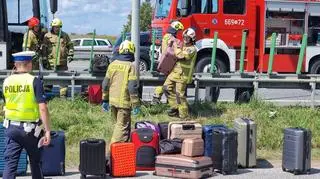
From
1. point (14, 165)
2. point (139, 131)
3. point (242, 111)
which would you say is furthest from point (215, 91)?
point (14, 165)

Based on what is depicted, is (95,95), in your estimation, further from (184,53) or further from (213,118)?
(213,118)

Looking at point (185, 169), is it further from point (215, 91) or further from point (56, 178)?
point (215, 91)

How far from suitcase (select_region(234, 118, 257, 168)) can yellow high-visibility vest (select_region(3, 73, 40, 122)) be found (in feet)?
11.7

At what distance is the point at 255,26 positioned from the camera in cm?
1811

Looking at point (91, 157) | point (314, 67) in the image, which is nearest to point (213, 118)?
point (91, 157)

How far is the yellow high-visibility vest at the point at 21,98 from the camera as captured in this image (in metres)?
6.62

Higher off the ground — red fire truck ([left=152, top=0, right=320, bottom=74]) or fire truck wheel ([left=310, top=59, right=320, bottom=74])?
red fire truck ([left=152, top=0, right=320, bottom=74])

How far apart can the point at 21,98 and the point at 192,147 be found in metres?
2.84

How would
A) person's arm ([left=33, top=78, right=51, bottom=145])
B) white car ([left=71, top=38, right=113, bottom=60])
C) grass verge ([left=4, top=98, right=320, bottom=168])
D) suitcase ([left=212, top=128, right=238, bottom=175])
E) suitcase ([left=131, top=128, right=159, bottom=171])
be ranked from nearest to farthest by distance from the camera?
person's arm ([left=33, top=78, right=51, bottom=145]), suitcase ([left=212, top=128, right=238, bottom=175]), suitcase ([left=131, top=128, right=159, bottom=171]), grass verge ([left=4, top=98, right=320, bottom=168]), white car ([left=71, top=38, right=113, bottom=60])

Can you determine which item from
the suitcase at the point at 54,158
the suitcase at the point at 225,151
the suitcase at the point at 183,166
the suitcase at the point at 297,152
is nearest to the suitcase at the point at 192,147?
the suitcase at the point at 183,166

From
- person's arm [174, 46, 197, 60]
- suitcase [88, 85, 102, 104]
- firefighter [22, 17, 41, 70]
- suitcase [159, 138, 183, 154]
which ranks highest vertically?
firefighter [22, 17, 41, 70]

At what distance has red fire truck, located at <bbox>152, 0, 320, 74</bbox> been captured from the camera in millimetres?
17609

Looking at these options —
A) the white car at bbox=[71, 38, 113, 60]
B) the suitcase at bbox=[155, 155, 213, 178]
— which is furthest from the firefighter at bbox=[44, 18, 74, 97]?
the white car at bbox=[71, 38, 113, 60]

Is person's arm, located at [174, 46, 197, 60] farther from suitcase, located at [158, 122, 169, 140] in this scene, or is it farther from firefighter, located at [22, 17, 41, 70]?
firefighter, located at [22, 17, 41, 70]
